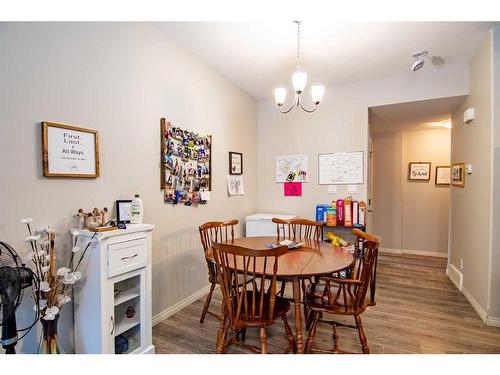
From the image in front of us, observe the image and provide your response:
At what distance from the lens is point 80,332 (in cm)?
169

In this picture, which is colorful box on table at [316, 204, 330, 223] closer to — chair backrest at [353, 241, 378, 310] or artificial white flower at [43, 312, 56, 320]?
chair backrest at [353, 241, 378, 310]

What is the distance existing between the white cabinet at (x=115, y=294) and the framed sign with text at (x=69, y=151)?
0.42 m

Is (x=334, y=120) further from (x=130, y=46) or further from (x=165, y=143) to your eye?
(x=130, y=46)

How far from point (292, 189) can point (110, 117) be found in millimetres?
2646

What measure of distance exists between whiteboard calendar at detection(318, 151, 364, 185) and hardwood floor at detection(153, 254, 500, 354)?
1.45 metres

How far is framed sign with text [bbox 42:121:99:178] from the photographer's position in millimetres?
1597

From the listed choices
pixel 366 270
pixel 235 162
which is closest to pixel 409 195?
pixel 235 162

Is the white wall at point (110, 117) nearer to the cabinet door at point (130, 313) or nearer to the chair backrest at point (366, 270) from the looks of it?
the cabinet door at point (130, 313)

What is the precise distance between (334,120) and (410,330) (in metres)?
2.59

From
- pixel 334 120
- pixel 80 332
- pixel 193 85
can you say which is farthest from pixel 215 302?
pixel 334 120

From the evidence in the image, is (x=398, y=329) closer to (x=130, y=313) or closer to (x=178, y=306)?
(x=178, y=306)

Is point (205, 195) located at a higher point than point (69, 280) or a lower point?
higher

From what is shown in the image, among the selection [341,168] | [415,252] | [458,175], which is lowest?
[415,252]

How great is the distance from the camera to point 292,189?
3943 millimetres
